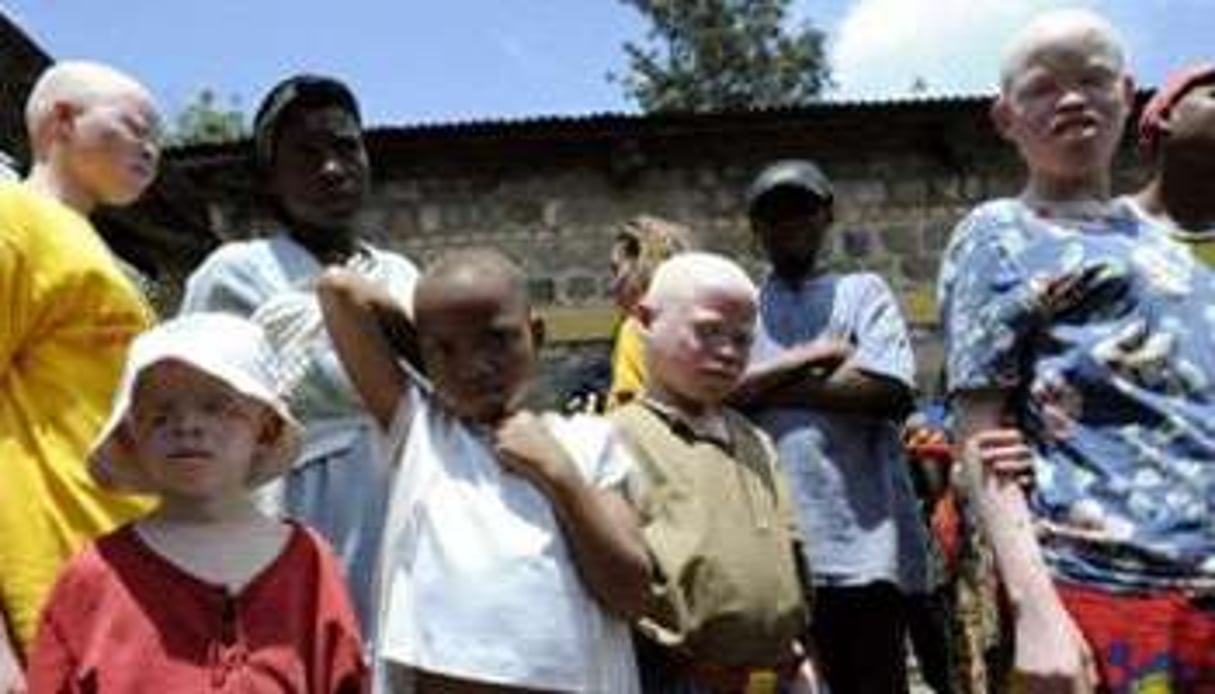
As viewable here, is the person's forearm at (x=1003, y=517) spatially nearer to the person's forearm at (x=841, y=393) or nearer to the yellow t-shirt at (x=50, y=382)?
the yellow t-shirt at (x=50, y=382)

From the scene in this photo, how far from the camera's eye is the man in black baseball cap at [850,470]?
180 inches

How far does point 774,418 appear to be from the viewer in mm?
4684

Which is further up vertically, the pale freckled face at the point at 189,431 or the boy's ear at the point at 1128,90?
the boy's ear at the point at 1128,90

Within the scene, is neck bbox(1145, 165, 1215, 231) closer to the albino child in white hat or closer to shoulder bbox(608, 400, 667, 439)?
shoulder bbox(608, 400, 667, 439)

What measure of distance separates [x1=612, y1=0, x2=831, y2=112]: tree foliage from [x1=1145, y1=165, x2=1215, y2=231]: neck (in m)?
34.3

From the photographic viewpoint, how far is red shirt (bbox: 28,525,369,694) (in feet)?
8.50

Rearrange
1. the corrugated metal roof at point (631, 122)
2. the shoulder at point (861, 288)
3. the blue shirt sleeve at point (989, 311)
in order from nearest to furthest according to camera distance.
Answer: the blue shirt sleeve at point (989, 311), the shoulder at point (861, 288), the corrugated metal roof at point (631, 122)

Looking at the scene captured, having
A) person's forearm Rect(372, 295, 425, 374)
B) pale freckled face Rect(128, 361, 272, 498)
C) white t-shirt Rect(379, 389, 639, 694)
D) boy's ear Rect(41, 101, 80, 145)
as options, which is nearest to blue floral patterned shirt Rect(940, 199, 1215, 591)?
white t-shirt Rect(379, 389, 639, 694)

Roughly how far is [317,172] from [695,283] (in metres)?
0.79

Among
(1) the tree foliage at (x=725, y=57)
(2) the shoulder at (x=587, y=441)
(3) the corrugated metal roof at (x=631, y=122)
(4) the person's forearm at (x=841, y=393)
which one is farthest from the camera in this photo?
(1) the tree foliage at (x=725, y=57)

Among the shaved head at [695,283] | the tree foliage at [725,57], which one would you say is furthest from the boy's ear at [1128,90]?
the tree foliage at [725,57]

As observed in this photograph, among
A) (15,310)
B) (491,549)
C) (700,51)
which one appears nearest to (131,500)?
(15,310)

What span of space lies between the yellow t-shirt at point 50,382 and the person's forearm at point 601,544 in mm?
723

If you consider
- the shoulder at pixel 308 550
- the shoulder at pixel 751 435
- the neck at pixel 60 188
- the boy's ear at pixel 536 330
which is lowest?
the shoulder at pixel 308 550
